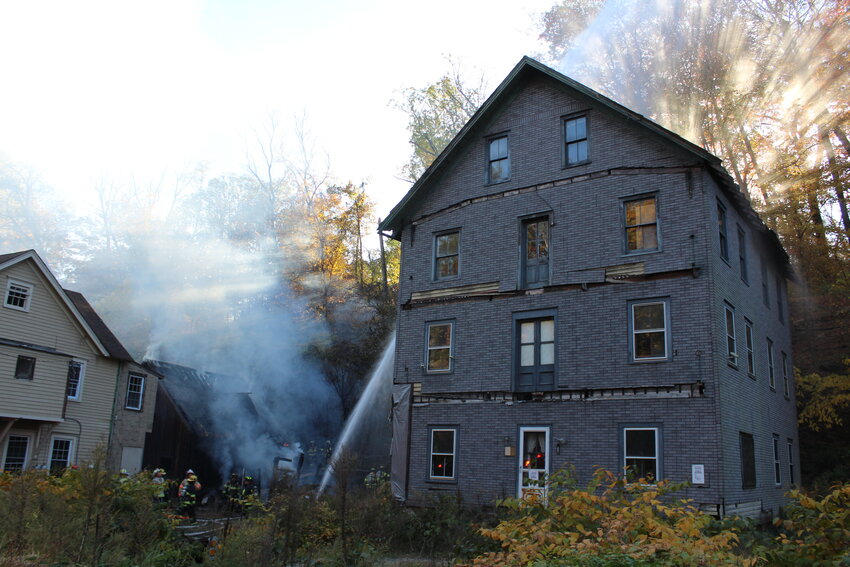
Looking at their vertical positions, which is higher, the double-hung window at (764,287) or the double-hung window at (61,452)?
the double-hung window at (764,287)

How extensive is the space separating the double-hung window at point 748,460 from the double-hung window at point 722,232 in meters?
4.68

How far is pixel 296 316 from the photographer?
128ft

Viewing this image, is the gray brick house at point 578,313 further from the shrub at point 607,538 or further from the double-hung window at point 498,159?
the shrub at point 607,538

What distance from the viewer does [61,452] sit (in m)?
25.2

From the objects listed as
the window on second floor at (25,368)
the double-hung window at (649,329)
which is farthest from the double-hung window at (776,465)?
the window on second floor at (25,368)

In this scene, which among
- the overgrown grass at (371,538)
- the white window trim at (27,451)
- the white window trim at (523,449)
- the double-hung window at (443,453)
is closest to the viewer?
the overgrown grass at (371,538)

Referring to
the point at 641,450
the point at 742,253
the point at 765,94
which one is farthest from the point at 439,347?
the point at 765,94

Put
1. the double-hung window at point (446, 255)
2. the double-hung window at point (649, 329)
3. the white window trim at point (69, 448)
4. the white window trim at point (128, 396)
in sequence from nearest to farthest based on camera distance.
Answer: the double-hung window at point (649, 329)
the double-hung window at point (446, 255)
the white window trim at point (69, 448)
the white window trim at point (128, 396)

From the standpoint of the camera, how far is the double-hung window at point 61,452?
24842mm

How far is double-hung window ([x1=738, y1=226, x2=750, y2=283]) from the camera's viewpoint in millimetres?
19469

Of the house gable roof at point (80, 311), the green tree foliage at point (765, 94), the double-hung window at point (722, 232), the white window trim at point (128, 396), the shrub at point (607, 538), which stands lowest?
the shrub at point (607, 538)

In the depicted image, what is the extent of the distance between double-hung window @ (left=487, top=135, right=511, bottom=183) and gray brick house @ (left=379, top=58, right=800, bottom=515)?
0.06m

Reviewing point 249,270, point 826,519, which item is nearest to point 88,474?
point 826,519

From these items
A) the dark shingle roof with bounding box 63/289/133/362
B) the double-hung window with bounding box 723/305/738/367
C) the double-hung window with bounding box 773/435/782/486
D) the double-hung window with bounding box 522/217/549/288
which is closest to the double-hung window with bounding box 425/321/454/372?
the double-hung window with bounding box 522/217/549/288
